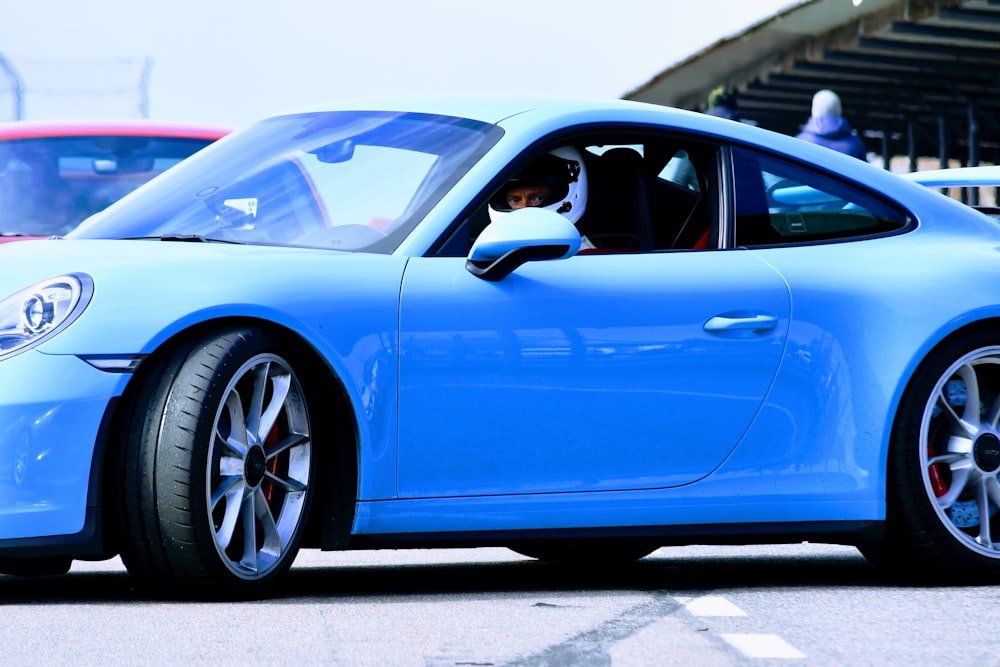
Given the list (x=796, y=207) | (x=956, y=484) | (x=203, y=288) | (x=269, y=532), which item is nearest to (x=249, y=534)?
(x=269, y=532)

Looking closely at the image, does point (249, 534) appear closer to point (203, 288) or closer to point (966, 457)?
point (203, 288)

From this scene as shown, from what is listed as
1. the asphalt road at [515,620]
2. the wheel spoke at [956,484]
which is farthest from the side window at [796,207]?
the asphalt road at [515,620]

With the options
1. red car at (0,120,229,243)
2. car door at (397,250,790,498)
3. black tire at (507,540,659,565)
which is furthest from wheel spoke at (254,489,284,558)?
red car at (0,120,229,243)

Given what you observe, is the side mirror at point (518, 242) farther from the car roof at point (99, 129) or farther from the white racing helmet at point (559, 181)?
the car roof at point (99, 129)

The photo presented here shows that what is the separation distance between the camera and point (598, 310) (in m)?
5.54

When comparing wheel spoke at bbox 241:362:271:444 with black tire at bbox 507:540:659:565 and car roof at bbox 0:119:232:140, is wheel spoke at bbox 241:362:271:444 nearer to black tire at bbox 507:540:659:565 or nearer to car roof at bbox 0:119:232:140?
black tire at bbox 507:540:659:565

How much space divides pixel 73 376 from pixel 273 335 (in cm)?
57

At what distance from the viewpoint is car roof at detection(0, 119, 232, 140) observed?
1077 centimetres

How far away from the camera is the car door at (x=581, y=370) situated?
210 inches

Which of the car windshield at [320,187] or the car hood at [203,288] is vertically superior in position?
Result: the car windshield at [320,187]

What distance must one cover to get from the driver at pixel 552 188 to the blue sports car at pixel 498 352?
0.03ft

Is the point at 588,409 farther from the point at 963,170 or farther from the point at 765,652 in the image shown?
the point at 963,170

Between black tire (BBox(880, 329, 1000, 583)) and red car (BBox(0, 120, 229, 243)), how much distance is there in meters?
5.69

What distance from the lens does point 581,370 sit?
550 cm
